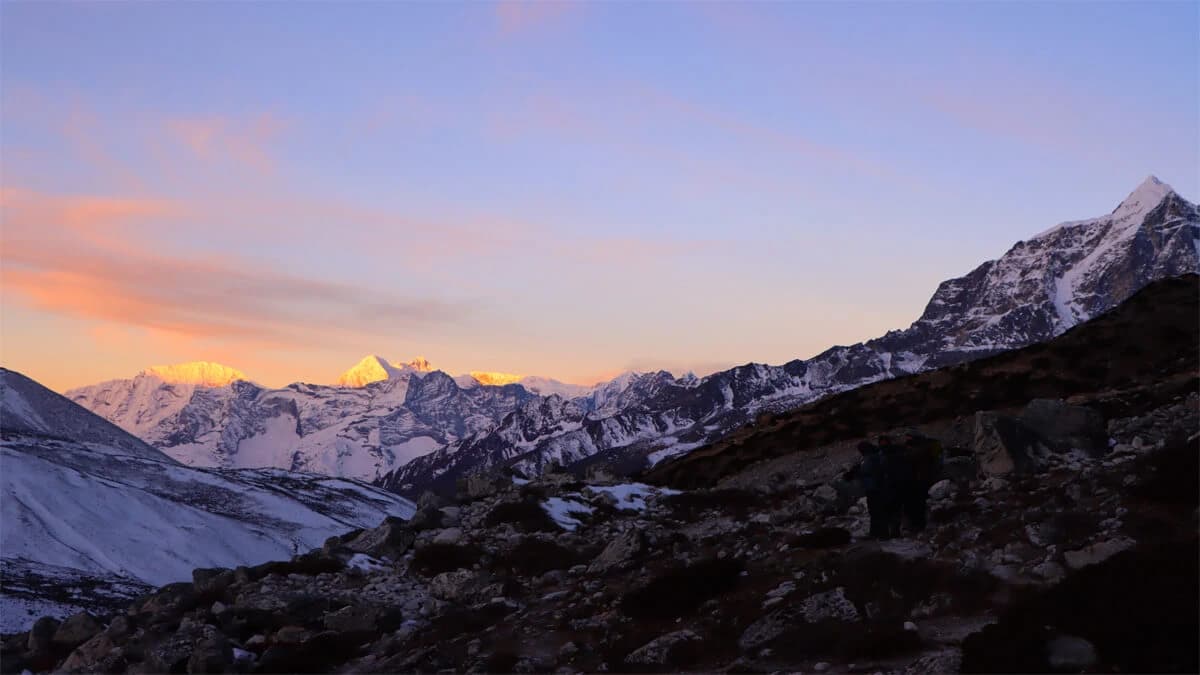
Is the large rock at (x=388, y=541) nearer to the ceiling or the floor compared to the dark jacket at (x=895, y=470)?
nearer to the floor

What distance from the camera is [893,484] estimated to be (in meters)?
27.6

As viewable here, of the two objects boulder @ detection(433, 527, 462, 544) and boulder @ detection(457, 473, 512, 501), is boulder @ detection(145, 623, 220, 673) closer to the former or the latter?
boulder @ detection(433, 527, 462, 544)

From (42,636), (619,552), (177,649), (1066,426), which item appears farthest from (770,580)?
(42,636)

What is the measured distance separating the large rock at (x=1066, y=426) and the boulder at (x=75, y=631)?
33.1m

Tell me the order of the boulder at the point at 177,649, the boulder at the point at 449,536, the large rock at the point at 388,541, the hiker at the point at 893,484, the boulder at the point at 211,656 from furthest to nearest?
the large rock at the point at 388,541, the boulder at the point at 449,536, the boulder at the point at 177,649, the boulder at the point at 211,656, the hiker at the point at 893,484

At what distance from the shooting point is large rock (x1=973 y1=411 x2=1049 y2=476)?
1291 inches

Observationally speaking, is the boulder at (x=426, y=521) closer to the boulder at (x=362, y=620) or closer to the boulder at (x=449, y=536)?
the boulder at (x=449, y=536)

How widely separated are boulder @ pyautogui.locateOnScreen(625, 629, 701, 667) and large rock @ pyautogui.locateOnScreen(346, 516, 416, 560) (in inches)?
787

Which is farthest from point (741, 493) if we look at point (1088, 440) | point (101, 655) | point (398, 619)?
point (101, 655)

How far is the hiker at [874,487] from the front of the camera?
2747 cm

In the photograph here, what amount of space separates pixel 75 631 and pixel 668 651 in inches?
1001

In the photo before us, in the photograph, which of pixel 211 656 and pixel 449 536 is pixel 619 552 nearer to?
pixel 449 536

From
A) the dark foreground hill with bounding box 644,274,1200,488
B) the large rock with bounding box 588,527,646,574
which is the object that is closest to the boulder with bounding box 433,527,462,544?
the large rock with bounding box 588,527,646,574

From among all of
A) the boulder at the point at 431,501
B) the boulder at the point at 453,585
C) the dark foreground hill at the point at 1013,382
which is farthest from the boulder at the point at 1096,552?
the boulder at the point at 431,501
